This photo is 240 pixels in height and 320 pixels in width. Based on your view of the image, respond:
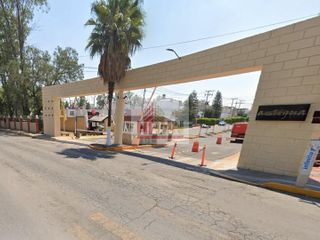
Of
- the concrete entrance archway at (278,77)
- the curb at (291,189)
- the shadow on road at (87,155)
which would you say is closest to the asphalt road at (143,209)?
the curb at (291,189)

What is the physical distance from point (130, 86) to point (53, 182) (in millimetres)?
10495

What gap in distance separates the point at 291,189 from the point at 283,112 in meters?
2.92

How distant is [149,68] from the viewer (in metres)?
14.4

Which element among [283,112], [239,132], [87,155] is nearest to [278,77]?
[283,112]

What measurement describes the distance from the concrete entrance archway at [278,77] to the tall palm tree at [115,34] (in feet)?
21.8

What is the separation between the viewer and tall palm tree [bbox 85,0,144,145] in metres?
15.1

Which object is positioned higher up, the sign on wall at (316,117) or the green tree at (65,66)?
the green tree at (65,66)

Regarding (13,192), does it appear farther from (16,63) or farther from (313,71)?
(16,63)

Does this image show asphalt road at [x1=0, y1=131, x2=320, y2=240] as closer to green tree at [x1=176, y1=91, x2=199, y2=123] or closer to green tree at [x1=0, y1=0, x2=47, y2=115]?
green tree at [x1=0, y1=0, x2=47, y2=115]

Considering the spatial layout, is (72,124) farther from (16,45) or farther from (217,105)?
(217,105)

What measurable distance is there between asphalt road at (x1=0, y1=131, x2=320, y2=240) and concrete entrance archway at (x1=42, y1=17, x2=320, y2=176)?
2.24m

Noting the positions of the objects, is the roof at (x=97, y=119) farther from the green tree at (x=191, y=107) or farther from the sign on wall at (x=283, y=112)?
the green tree at (x=191, y=107)

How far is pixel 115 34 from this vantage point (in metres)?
15.2

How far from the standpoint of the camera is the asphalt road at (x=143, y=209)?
3.79 metres
